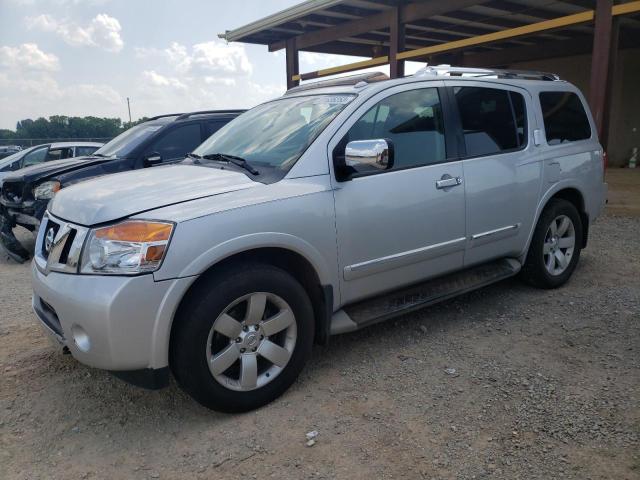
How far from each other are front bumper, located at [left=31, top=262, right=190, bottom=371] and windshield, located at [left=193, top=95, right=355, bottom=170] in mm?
1120

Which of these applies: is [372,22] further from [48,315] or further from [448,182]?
[48,315]

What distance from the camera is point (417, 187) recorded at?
137 inches

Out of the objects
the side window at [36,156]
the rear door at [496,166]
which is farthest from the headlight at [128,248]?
the side window at [36,156]

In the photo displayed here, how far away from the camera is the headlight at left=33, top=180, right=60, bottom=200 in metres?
6.14

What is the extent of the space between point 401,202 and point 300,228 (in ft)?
2.60

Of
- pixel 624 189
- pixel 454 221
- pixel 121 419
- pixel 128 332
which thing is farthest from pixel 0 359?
pixel 624 189

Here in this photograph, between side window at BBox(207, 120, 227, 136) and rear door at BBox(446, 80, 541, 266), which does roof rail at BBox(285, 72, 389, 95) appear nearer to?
rear door at BBox(446, 80, 541, 266)

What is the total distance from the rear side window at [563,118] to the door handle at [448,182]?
1341 mm

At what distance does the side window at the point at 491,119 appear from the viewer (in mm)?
3922

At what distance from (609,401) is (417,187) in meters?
1.68

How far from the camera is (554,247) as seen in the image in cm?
474

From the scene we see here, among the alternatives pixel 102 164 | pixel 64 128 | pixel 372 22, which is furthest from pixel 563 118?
pixel 64 128

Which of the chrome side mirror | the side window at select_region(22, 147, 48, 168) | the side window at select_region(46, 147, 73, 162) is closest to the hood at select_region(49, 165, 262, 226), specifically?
the chrome side mirror

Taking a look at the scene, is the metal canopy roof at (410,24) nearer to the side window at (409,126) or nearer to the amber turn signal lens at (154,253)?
the side window at (409,126)
